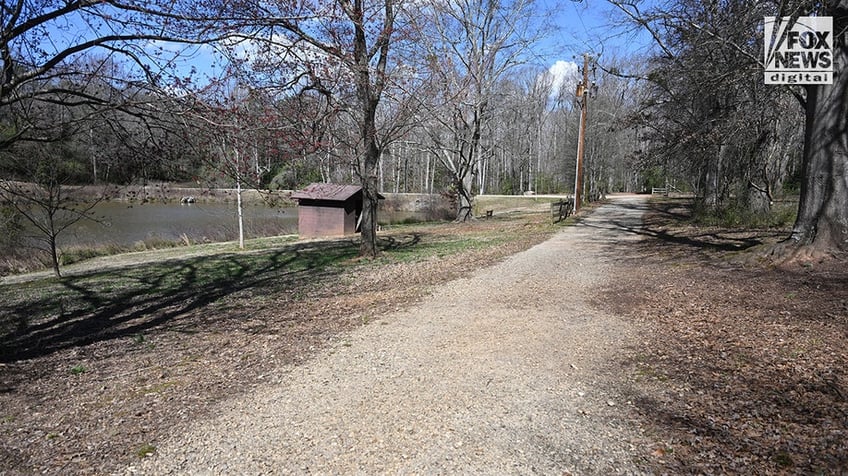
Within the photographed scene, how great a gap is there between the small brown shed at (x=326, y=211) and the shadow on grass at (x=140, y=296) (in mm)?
6341

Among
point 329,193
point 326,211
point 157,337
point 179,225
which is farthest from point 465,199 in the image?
point 157,337

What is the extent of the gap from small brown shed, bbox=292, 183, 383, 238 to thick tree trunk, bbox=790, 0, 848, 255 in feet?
49.9

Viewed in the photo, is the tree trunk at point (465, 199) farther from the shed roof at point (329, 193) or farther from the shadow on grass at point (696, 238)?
the shadow on grass at point (696, 238)

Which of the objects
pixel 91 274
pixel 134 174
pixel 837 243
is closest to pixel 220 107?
pixel 134 174

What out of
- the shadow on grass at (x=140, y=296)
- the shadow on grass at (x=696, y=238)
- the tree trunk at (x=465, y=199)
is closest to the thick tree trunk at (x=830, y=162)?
the shadow on grass at (x=696, y=238)

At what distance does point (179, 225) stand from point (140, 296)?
57.7 ft

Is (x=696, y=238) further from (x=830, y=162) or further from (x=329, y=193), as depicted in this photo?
(x=329, y=193)

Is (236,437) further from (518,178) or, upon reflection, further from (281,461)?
(518,178)

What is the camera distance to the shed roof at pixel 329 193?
19.5 meters

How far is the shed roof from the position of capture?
63.9 ft

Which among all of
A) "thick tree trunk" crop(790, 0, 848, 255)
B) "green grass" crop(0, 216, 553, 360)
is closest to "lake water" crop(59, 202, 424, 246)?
"green grass" crop(0, 216, 553, 360)

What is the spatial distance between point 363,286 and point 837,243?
759 centimetres

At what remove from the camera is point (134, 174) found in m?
5.76
